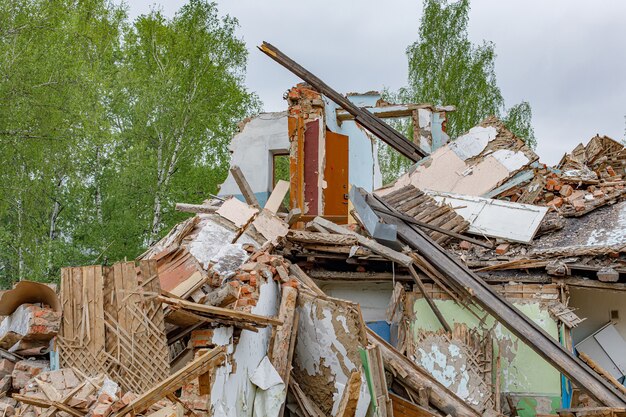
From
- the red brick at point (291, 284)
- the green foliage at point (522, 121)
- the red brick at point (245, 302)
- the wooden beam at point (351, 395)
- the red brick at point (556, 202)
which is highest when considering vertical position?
the green foliage at point (522, 121)

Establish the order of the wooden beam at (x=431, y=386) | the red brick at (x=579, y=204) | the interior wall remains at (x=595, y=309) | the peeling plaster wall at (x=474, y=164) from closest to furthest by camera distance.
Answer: the wooden beam at (x=431, y=386)
the interior wall remains at (x=595, y=309)
the red brick at (x=579, y=204)
the peeling plaster wall at (x=474, y=164)

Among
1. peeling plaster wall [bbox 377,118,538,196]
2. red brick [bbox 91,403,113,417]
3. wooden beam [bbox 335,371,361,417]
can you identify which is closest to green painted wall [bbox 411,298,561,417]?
wooden beam [bbox 335,371,361,417]

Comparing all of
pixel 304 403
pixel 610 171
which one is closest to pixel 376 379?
pixel 304 403

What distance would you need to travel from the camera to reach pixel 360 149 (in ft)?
46.7

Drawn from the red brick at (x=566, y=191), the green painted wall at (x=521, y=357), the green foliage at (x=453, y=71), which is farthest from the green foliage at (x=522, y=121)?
the green painted wall at (x=521, y=357)

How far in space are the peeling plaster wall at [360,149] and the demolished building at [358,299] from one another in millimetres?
98

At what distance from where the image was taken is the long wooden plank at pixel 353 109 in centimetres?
1162

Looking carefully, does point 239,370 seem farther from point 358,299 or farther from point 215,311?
point 358,299

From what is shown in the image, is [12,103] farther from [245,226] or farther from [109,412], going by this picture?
[109,412]

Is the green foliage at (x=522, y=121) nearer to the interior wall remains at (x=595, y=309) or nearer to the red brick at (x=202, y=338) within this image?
the interior wall remains at (x=595, y=309)

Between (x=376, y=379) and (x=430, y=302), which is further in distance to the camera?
(x=430, y=302)

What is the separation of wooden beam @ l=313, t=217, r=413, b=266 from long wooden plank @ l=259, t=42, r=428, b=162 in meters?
3.43

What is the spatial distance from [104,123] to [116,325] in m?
8.31

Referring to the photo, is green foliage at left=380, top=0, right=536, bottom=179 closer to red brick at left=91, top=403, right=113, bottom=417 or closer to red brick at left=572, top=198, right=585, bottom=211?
red brick at left=572, top=198, right=585, bottom=211
